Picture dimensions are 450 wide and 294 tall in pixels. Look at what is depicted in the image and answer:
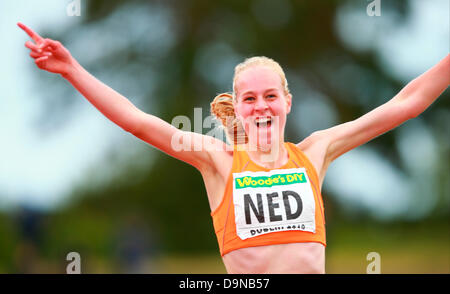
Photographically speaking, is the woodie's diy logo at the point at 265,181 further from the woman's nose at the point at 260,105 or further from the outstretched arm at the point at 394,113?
the woman's nose at the point at 260,105

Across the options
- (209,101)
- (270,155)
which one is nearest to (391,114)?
(270,155)

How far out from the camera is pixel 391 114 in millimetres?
3873

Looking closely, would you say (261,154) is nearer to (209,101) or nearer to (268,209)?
(268,209)

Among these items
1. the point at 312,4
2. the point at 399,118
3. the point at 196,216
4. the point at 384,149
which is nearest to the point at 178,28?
the point at 312,4

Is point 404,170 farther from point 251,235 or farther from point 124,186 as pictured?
point 251,235

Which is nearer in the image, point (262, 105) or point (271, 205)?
point (271, 205)

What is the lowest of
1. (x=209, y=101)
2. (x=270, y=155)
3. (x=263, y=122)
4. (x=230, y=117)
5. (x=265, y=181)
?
(x=265, y=181)

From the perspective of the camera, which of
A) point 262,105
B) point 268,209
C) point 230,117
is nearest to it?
point 268,209

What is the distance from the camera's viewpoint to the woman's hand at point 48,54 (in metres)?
3.44

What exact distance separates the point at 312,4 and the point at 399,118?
15.1 metres

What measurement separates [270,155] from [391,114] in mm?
848

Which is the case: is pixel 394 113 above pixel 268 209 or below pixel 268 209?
above

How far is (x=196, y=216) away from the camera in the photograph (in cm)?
1859
